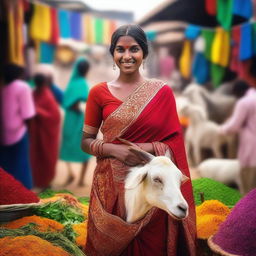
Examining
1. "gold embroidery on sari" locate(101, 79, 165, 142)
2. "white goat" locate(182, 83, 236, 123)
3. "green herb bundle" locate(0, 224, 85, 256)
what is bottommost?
"white goat" locate(182, 83, 236, 123)

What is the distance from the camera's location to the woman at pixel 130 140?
2.55 m

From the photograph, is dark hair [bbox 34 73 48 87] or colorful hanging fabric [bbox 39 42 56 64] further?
colorful hanging fabric [bbox 39 42 56 64]

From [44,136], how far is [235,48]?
321 centimetres

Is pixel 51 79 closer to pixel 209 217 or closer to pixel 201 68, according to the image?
pixel 201 68

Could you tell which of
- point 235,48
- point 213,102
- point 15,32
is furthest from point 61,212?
point 213,102

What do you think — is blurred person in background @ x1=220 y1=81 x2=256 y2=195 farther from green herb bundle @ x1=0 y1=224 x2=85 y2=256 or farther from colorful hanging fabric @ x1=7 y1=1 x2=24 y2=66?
colorful hanging fabric @ x1=7 y1=1 x2=24 y2=66

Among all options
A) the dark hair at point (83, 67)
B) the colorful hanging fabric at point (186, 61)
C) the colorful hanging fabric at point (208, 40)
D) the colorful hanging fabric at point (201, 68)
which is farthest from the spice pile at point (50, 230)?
the colorful hanging fabric at point (186, 61)

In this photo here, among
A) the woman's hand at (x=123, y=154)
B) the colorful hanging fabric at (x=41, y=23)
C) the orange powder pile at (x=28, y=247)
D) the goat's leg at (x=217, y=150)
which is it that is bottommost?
the goat's leg at (x=217, y=150)

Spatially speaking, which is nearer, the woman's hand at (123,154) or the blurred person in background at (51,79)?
the woman's hand at (123,154)

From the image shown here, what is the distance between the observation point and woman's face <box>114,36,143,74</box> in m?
2.56

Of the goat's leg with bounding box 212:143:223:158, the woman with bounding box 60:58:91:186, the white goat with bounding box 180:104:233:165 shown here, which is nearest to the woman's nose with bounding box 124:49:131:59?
the woman with bounding box 60:58:91:186

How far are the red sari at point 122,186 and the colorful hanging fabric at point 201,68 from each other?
699 centimetres

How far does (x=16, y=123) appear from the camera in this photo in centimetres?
569

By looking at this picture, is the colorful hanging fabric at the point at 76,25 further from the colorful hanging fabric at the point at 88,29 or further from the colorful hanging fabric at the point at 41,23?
the colorful hanging fabric at the point at 41,23
